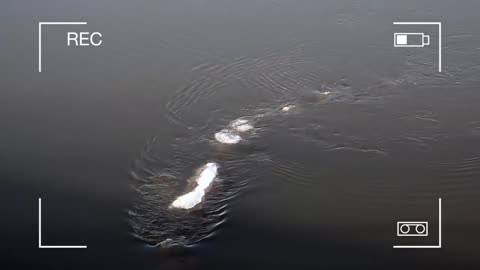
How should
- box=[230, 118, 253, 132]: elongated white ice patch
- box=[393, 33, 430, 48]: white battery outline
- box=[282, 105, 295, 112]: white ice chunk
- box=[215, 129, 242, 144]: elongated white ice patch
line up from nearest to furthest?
box=[215, 129, 242, 144]: elongated white ice patch → box=[230, 118, 253, 132]: elongated white ice patch → box=[282, 105, 295, 112]: white ice chunk → box=[393, 33, 430, 48]: white battery outline

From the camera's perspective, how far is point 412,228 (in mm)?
7211

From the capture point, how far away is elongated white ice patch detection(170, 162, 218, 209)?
7352 mm

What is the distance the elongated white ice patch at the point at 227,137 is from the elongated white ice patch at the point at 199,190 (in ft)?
1.97

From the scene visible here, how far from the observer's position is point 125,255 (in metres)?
6.67

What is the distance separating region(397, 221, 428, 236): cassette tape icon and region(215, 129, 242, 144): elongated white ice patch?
246 centimetres

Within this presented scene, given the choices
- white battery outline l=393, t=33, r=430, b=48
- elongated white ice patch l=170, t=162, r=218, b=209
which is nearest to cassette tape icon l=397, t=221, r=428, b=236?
elongated white ice patch l=170, t=162, r=218, b=209

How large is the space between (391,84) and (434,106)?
836 mm

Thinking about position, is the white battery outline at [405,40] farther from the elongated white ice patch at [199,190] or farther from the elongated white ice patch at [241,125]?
the elongated white ice patch at [199,190]

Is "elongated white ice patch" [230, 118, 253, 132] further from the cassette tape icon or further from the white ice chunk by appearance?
the cassette tape icon

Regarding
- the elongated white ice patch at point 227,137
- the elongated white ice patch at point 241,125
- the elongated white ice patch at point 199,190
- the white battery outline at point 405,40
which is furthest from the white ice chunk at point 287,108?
the white battery outline at point 405,40

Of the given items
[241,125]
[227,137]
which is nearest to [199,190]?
[227,137]

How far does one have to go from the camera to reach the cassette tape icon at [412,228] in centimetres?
716

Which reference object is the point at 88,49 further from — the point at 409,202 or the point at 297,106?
the point at 409,202

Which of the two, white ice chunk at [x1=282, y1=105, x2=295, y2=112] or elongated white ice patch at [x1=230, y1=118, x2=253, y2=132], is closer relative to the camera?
elongated white ice patch at [x1=230, y1=118, x2=253, y2=132]
